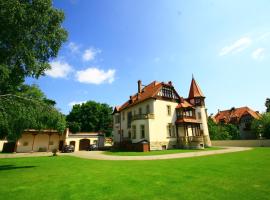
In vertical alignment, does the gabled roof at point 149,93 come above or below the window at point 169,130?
above

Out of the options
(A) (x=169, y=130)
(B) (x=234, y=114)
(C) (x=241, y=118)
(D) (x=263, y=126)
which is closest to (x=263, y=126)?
(D) (x=263, y=126)

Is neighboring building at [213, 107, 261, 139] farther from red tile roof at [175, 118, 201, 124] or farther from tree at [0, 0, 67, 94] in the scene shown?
tree at [0, 0, 67, 94]

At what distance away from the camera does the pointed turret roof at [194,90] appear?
39.3 m

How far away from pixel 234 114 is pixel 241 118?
5.19 metres

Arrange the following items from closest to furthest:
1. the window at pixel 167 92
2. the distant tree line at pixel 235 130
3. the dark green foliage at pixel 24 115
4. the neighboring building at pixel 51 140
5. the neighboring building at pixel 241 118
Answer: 1. the dark green foliage at pixel 24 115
2. the window at pixel 167 92
3. the neighboring building at pixel 51 140
4. the distant tree line at pixel 235 130
5. the neighboring building at pixel 241 118

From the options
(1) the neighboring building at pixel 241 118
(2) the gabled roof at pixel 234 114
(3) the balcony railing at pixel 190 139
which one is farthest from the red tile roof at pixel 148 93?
(2) the gabled roof at pixel 234 114

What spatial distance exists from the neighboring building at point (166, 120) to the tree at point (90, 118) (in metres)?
28.0

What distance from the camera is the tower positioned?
37.9 m

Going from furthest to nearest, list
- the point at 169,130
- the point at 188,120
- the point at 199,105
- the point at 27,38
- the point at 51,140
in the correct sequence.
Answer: the point at 51,140 < the point at 199,105 < the point at 188,120 < the point at 169,130 < the point at 27,38

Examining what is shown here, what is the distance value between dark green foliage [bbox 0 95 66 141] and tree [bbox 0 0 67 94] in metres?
1.75

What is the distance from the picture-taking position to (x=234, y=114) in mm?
62281

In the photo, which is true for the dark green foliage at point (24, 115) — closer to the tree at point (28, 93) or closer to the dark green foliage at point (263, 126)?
the tree at point (28, 93)

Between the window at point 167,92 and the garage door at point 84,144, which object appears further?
the garage door at point 84,144

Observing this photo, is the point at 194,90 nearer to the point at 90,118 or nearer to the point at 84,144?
the point at 84,144
